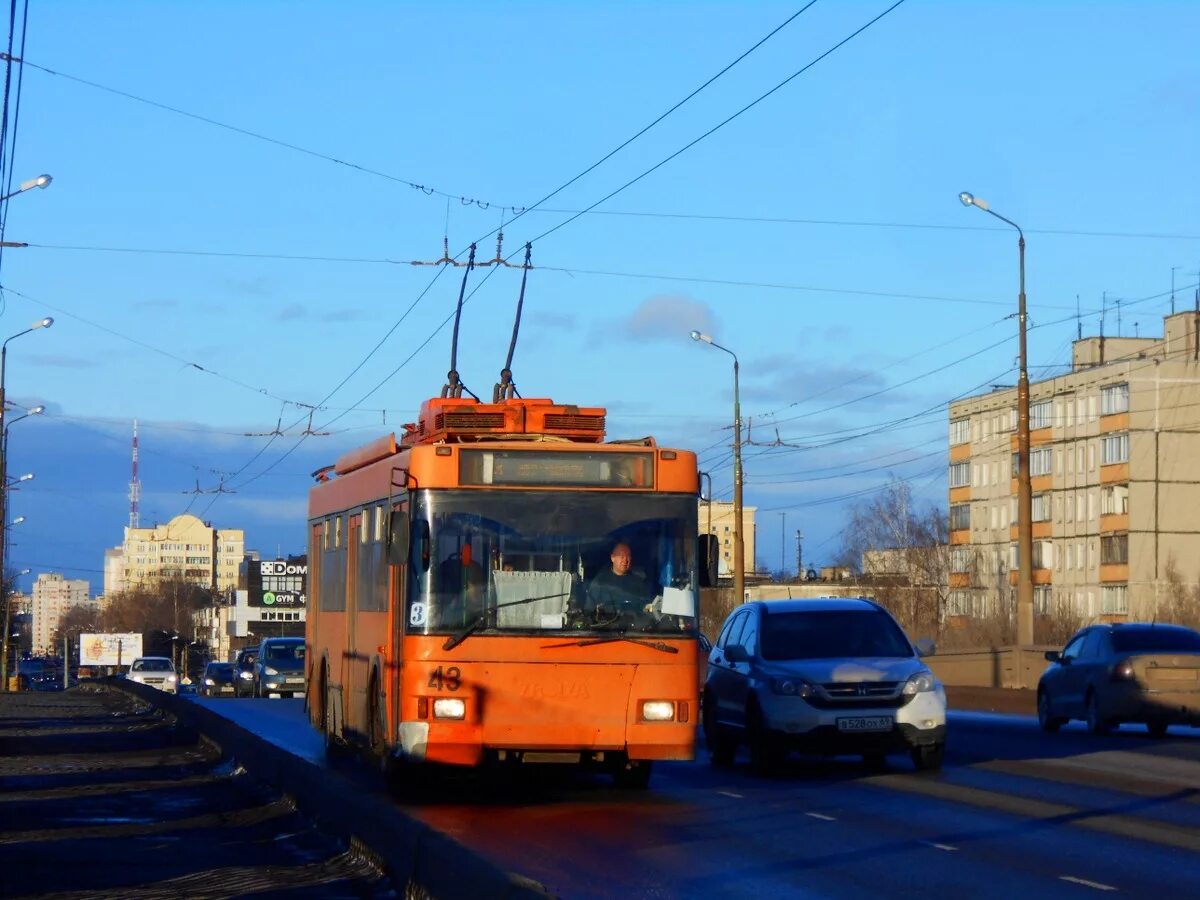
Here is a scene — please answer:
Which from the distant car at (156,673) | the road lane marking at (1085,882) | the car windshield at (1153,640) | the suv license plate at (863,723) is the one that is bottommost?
the distant car at (156,673)

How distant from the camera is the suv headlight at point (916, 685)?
17.6m

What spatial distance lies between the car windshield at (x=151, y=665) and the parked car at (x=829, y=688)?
173ft

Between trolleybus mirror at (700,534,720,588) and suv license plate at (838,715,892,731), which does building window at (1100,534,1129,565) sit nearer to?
suv license plate at (838,715,892,731)

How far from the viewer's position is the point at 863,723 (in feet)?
57.2

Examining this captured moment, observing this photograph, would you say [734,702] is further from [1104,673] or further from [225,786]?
[1104,673]

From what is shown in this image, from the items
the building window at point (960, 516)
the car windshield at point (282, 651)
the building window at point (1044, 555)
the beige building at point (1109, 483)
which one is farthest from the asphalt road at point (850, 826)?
the building window at point (960, 516)

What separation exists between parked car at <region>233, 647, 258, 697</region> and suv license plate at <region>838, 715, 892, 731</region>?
35.6 metres

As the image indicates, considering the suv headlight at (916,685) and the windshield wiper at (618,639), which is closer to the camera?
the windshield wiper at (618,639)

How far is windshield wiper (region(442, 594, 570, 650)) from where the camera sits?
14.5 m

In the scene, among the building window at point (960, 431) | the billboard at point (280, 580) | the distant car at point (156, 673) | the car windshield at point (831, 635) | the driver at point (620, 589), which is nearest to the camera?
the driver at point (620, 589)

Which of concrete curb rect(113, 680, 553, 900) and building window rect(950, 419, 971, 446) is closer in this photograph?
concrete curb rect(113, 680, 553, 900)

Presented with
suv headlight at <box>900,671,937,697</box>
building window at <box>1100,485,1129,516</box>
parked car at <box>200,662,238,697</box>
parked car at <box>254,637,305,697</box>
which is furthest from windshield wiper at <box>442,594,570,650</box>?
building window at <box>1100,485,1129,516</box>

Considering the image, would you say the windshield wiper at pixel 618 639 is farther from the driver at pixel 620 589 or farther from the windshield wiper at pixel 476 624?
the windshield wiper at pixel 476 624

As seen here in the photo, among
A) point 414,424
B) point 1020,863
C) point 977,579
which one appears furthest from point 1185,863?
point 977,579
